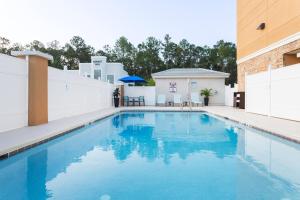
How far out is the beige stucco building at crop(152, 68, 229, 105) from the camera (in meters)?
20.7

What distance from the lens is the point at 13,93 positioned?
287 inches

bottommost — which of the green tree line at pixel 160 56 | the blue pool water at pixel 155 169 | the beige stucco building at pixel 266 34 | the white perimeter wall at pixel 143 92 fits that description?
the blue pool water at pixel 155 169

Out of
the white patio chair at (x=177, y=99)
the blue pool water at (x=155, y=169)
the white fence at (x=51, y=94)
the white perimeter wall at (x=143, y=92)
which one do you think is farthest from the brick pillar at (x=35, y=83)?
the white perimeter wall at (x=143, y=92)

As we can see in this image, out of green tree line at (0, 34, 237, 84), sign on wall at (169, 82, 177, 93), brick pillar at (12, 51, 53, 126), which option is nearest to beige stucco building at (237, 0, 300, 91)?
sign on wall at (169, 82, 177, 93)

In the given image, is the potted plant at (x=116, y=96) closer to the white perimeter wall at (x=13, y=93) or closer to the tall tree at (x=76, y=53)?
the white perimeter wall at (x=13, y=93)

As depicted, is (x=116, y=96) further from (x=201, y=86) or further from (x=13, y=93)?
(x=13, y=93)

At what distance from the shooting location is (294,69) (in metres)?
9.57

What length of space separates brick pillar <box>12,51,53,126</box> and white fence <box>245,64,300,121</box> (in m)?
8.21

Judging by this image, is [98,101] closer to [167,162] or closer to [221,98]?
[221,98]

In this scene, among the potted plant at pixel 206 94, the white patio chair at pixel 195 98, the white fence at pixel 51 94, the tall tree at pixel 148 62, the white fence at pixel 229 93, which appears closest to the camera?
the white fence at pixel 51 94

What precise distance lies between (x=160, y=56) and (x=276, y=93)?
30816 millimetres

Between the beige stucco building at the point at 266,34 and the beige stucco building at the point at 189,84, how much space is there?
93.4 inches

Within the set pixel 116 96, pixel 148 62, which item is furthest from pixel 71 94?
pixel 148 62

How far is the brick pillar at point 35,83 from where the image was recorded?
8023 millimetres
